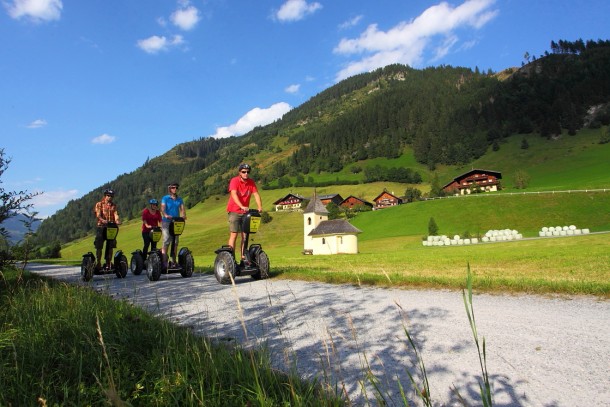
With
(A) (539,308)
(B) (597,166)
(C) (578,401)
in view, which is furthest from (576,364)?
(B) (597,166)

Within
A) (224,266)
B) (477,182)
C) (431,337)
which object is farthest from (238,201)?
(477,182)

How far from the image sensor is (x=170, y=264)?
11211 millimetres

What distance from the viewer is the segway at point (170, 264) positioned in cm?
1077

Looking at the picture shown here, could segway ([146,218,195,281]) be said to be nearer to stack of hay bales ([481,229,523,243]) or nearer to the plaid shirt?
the plaid shirt

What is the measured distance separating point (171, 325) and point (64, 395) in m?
1.79

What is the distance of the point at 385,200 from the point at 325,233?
63828 millimetres

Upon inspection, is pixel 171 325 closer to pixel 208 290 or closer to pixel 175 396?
pixel 175 396

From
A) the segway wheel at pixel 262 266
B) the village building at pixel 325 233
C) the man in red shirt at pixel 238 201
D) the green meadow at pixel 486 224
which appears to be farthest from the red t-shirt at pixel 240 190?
the village building at pixel 325 233

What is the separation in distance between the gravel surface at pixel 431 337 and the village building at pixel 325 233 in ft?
148

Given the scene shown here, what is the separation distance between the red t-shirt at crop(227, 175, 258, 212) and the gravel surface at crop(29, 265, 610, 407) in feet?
9.31

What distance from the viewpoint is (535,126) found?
511 ft

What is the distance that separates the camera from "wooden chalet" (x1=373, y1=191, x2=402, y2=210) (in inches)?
4572

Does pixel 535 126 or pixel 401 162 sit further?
pixel 401 162

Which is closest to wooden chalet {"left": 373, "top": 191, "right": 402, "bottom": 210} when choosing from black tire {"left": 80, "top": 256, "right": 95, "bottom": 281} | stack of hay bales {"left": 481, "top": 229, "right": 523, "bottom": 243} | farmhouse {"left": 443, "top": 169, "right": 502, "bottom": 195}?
farmhouse {"left": 443, "top": 169, "right": 502, "bottom": 195}
